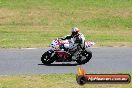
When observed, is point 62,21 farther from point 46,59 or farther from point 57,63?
point 46,59

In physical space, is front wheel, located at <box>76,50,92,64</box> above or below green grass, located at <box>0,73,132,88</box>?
below

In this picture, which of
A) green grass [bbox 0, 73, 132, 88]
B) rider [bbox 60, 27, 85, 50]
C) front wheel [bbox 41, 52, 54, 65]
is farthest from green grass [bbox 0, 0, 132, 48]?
green grass [bbox 0, 73, 132, 88]

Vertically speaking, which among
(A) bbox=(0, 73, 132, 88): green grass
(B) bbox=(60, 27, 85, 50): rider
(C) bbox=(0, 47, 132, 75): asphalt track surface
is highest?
(B) bbox=(60, 27, 85, 50): rider

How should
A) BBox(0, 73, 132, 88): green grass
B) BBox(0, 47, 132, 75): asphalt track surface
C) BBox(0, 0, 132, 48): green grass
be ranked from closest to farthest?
BBox(0, 73, 132, 88): green grass < BBox(0, 47, 132, 75): asphalt track surface < BBox(0, 0, 132, 48): green grass

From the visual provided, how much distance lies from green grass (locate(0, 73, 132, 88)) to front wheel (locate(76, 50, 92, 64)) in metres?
3.35

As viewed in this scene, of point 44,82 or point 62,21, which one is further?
point 62,21

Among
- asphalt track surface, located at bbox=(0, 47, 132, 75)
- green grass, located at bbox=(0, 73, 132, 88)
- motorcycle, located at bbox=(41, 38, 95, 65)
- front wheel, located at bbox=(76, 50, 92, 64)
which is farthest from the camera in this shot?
front wheel, located at bbox=(76, 50, 92, 64)

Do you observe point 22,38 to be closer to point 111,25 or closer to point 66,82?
point 111,25

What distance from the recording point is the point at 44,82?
671 inches

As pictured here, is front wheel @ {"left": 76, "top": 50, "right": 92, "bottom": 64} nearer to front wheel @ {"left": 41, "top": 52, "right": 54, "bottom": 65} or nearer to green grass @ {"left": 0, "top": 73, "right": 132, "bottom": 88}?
front wheel @ {"left": 41, "top": 52, "right": 54, "bottom": 65}

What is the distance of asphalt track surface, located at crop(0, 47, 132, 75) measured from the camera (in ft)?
65.9

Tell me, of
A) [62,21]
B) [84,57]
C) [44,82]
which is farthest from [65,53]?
[62,21]

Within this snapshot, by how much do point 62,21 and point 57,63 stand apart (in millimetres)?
19208

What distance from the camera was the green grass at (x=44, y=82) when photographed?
16438mm
